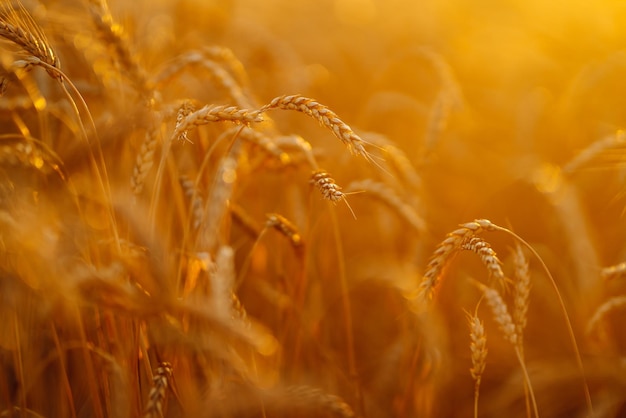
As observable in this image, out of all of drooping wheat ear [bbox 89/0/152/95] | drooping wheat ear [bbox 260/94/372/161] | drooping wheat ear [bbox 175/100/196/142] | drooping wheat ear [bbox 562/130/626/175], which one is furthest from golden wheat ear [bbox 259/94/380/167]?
drooping wheat ear [bbox 562/130/626/175]

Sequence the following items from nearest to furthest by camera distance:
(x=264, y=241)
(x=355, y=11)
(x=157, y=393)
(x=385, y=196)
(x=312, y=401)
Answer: (x=157, y=393)
(x=312, y=401)
(x=385, y=196)
(x=264, y=241)
(x=355, y=11)

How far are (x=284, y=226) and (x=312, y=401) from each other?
1.22 feet

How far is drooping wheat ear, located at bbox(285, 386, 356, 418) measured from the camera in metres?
0.99

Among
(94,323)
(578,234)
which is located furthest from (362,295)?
(94,323)

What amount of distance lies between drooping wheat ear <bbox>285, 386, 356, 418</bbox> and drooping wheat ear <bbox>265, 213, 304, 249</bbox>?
12.6 inches

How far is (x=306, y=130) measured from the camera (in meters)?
2.50

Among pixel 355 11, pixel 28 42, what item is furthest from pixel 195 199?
pixel 355 11

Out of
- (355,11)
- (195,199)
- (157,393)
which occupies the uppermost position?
(355,11)

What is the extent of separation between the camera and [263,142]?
1.26m

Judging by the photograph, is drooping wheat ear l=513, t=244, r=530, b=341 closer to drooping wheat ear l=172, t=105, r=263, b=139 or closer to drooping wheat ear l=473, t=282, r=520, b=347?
drooping wheat ear l=473, t=282, r=520, b=347

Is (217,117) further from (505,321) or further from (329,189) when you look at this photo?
(505,321)

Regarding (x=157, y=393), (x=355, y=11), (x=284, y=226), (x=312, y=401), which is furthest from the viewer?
(x=355, y=11)

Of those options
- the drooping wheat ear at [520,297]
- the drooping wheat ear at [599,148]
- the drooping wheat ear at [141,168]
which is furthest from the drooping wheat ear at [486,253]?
the drooping wheat ear at [599,148]

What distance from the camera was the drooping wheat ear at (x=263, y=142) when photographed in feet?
4.07
